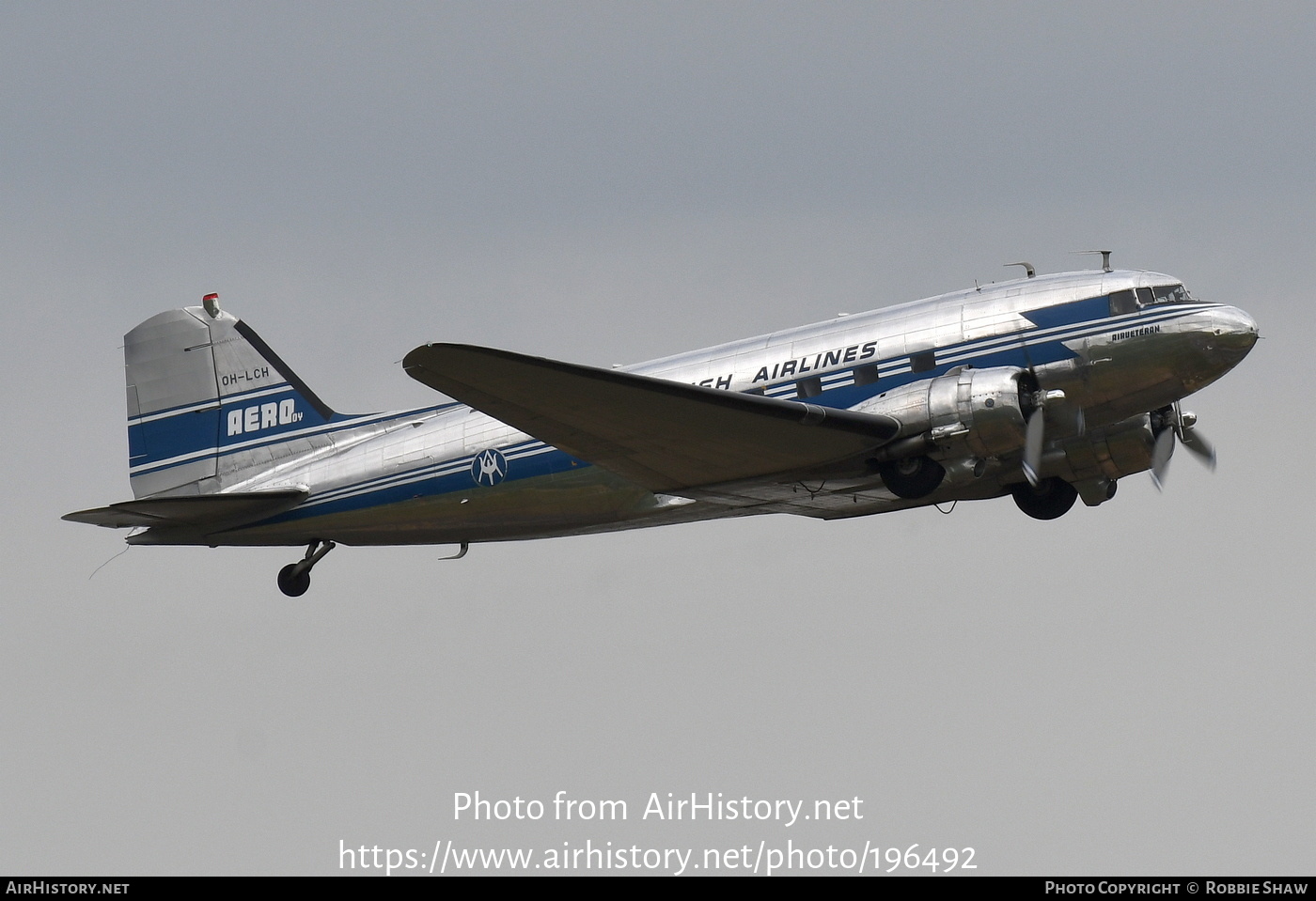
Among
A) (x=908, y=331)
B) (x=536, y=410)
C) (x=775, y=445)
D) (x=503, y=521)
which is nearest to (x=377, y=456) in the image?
(x=503, y=521)

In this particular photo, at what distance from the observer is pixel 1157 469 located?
2012 centimetres

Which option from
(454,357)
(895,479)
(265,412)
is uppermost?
(265,412)

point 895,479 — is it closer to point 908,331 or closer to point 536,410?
point 908,331

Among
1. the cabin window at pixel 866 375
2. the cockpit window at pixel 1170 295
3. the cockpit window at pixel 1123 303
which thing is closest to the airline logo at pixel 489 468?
the cabin window at pixel 866 375

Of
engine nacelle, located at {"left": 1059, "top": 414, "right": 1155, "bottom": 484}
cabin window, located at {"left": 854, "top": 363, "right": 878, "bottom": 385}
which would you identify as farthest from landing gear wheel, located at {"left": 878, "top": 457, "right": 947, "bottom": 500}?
engine nacelle, located at {"left": 1059, "top": 414, "right": 1155, "bottom": 484}

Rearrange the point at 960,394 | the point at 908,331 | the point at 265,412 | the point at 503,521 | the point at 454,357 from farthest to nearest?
1. the point at 265,412
2. the point at 503,521
3. the point at 908,331
4. the point at 960,394
5. the point at 454,357

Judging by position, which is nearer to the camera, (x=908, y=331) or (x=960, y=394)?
(x=960, y=394)

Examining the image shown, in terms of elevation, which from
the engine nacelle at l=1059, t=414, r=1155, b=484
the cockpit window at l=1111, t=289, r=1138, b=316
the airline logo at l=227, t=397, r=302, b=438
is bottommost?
the engine nacelle at l=1059, t=414, r=1155, b=484

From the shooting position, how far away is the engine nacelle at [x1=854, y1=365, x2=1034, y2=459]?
17.5 m

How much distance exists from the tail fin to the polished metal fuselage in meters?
0.42

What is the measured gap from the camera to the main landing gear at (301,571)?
21.8 m

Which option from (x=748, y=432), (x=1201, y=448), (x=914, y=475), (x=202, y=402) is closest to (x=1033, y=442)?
(x=914, y=475)

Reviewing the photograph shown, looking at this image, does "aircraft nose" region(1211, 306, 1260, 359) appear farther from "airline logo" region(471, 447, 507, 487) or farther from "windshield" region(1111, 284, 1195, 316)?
"airline logo" region(471, 447, 507, 487)

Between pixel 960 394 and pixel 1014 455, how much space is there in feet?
6.71
